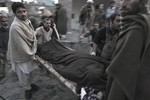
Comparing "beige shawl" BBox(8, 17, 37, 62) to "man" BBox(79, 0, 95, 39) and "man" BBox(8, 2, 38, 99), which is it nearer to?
"man" BBox(8, 2, 38, 99)

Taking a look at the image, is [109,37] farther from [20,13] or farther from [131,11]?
[131,11]

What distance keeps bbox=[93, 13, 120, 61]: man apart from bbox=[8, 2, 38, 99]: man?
117 cm

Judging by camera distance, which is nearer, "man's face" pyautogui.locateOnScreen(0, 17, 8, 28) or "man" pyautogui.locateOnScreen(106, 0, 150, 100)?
"man" pyautogui.locateOnScreen(106, 0, 150, 100)

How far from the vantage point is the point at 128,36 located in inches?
98.3

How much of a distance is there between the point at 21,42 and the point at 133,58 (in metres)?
3.01

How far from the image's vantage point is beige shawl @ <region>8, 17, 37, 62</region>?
5.11m

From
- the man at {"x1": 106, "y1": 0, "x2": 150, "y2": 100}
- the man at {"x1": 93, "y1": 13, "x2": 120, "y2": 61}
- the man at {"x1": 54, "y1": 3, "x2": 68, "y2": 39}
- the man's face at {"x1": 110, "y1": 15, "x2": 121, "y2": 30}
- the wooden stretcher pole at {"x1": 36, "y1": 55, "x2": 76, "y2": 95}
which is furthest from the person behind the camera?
the man at {"x1": 54, "y1": 3, "x2": 68, "y2": 39}

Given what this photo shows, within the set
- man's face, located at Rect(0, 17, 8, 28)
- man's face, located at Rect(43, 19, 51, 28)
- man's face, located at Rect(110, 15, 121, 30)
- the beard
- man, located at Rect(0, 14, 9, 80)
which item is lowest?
man, located at Rect(0, 14, 9, 80)

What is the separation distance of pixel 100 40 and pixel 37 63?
4.26 feet

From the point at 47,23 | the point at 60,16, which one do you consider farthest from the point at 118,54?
the point at 60,16

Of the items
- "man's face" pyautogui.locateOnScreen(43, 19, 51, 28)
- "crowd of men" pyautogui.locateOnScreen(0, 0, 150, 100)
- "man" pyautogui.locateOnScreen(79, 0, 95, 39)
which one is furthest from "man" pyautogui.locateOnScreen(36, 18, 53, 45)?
"man" pyautogui.locateOnScreen(79, 0, 95, 39)

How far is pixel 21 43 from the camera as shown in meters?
5.14

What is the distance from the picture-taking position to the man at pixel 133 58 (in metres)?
2.49

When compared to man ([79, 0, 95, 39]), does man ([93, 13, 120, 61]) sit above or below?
above
